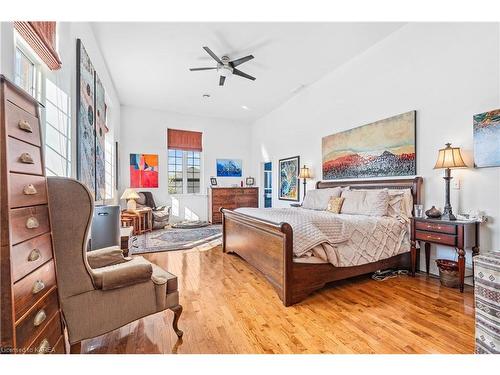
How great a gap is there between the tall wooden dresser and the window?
601 centimetres

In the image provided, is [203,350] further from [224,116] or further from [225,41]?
[224,116]

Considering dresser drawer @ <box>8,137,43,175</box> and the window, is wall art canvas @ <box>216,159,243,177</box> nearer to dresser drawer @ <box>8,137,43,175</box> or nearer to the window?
the window

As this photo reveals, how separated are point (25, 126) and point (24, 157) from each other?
154mm

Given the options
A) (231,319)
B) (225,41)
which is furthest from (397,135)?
(231,319)

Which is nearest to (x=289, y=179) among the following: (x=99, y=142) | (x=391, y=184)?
(x=391, y=184)

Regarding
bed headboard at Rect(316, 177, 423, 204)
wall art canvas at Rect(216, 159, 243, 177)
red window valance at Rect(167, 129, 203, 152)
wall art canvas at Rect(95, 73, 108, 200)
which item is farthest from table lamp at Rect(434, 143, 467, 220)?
red window valance at Rect(167, 129, 203, 152)

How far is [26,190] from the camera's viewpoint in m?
1.11

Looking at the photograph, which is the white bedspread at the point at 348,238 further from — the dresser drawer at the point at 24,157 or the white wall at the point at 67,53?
the white wall at the point at 67,53

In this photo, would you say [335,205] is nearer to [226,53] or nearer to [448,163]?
[448,163]

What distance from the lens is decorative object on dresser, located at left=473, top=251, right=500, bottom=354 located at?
1471 millimetres

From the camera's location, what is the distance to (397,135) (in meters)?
3.50

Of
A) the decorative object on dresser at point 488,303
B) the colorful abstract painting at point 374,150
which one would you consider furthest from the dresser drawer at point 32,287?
the colorful abstract painting at point 374,150

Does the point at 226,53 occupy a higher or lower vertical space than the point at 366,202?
higher

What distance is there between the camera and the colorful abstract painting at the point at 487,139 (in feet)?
8.21
